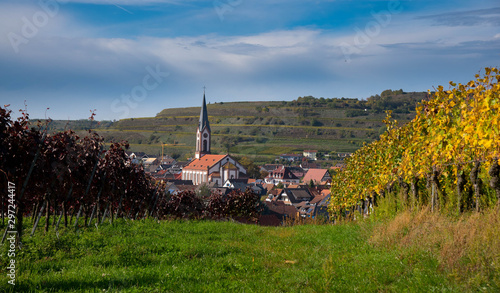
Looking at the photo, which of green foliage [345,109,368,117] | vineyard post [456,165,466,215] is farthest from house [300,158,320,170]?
vineyard post [456,165,466,215]

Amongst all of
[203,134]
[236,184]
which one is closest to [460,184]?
[236,184]

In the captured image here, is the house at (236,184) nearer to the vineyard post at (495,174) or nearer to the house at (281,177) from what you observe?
the house at (281,177)

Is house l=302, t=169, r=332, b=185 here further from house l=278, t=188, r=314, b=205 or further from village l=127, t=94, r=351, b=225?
house l=278, t=188, r=314, b=205

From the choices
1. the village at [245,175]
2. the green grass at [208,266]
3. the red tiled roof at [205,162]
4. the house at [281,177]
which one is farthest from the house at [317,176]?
the green grass at [208,266]

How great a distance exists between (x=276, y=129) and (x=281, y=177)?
63.1 m

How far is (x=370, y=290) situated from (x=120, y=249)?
4.32m

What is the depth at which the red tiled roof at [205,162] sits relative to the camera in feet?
358

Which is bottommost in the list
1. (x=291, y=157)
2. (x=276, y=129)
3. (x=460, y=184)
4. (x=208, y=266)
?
(x=291, y=157)

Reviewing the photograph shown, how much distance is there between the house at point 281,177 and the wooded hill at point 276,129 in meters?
27.1

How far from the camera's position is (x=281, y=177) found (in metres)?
110

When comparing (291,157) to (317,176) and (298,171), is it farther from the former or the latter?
(317,176)

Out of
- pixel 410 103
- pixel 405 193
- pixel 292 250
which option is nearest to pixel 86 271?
pixel 292 250

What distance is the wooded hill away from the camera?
148625mm

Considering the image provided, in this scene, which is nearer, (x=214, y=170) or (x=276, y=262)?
(x=276, y=262)
